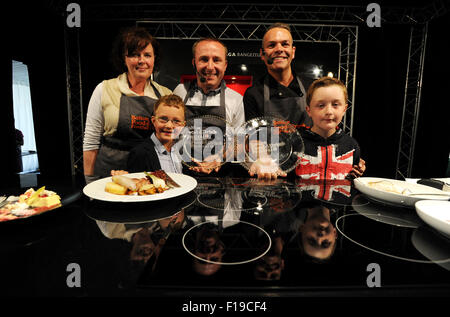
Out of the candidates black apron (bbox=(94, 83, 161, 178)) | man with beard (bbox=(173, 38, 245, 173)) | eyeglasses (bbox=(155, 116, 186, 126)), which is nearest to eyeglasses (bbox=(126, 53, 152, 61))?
black apron (bbox=(94, 83, 161, 178))

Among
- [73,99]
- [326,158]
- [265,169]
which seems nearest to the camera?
[265,169]

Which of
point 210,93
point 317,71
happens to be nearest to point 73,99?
point 210,93

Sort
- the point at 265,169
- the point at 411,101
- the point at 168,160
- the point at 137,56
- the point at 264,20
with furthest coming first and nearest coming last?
the point at 411,101
the point at 264,20
the point at 137,56
the point at 168,160
the point at 265,169

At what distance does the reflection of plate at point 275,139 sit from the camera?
4.31ft

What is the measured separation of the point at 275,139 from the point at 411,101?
9.60 ft

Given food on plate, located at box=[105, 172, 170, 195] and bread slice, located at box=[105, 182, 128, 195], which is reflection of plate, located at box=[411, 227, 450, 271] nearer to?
food on plate, located at box=[105, 172, 170, 195]

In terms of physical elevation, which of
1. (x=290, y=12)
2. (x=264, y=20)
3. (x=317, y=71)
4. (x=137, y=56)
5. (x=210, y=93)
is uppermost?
(x=290, y=12)

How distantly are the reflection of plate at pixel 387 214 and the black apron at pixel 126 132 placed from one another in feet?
6.35

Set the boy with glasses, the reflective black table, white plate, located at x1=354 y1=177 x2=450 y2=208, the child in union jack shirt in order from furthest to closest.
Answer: the boy with glasses → the child in union jack shirt → white plate, located at x1=354 y1=177 x2=450 y2=208 → the reflective black table

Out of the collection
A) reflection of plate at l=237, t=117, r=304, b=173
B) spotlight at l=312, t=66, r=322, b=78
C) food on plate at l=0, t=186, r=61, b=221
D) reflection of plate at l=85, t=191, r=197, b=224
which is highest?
A: spotlight at l=312, t=66, r=322, b=78

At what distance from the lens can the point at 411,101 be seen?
10.3ft

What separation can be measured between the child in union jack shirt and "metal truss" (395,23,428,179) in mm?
2049

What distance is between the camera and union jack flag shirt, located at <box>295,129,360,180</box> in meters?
1.67

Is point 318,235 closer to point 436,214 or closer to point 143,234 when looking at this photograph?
point 436,214
